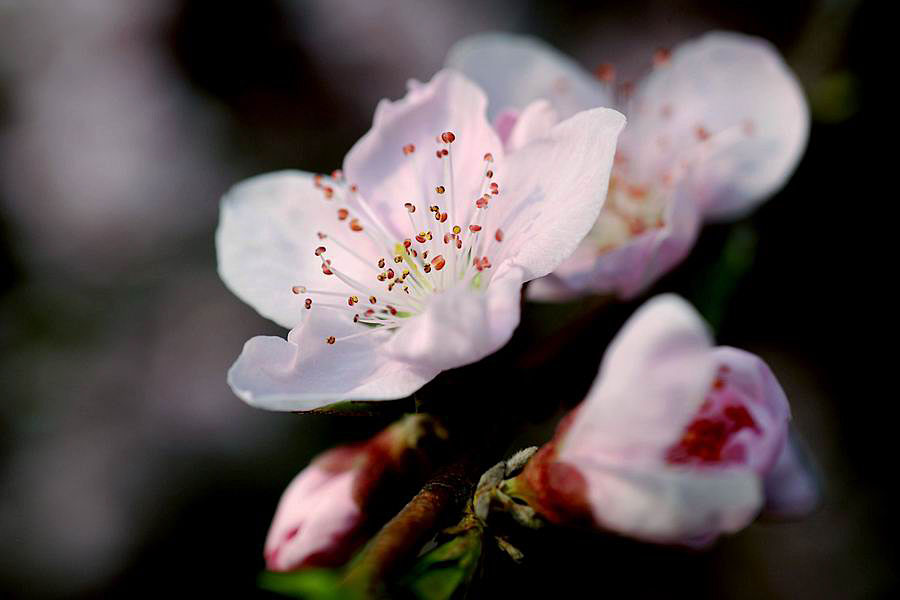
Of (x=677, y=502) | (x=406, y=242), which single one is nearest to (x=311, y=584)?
(x=677, y=502)

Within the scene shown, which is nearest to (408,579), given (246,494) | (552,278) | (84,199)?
(552,278)

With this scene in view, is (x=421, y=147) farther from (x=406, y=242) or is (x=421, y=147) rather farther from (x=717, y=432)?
(x=717, y=432)

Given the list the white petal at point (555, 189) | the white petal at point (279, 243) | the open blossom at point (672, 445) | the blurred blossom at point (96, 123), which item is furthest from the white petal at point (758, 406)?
the blurred blossom at point (96, 123)

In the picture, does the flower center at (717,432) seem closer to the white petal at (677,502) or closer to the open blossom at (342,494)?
the white petal at (677,502)

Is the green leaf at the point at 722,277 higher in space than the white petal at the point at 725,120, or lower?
lower

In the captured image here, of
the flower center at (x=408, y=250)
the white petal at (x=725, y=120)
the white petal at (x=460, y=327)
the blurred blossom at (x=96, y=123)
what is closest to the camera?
the white petal at (x=460, y=327)

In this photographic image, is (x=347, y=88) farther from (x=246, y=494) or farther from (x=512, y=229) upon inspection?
(x=512, y=229)
